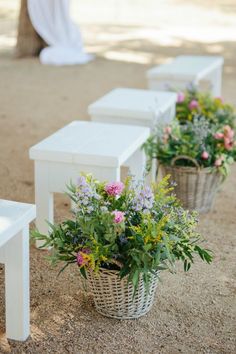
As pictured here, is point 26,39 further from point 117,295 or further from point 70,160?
point 117,295

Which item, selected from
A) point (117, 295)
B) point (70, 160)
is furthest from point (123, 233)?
point (70, 160)

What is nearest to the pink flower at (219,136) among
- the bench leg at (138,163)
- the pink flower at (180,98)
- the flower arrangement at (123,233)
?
the bench leg at (138,163)

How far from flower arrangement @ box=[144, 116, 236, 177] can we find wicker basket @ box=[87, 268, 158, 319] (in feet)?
3.97

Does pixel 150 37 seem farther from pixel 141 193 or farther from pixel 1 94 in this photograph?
pixel 141 193

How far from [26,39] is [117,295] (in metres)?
6.61

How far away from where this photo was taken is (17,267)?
2.72 metres

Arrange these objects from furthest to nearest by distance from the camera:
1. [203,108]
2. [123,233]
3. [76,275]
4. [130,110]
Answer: [203,108], [130,110], [76,275], [123,233]

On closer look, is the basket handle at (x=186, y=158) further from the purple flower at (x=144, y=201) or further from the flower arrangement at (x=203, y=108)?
the purple flower at (x=144, y=201)

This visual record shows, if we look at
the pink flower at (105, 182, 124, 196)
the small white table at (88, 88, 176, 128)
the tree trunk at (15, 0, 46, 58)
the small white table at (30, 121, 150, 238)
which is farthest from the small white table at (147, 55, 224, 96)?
the tree trunk at (15, 0, 46, 58)

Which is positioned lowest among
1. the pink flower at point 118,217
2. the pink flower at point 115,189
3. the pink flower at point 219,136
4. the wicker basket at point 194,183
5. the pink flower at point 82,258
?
the wicker basket at point 194,183

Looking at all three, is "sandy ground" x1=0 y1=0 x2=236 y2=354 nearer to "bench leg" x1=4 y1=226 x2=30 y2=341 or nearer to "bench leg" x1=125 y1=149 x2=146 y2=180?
"bench leg" x1=4 y1=226 x2=30 y2=341

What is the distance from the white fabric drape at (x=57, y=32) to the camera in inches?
345

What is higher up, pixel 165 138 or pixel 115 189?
pixel 115 189

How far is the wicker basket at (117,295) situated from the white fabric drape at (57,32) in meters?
6.02
